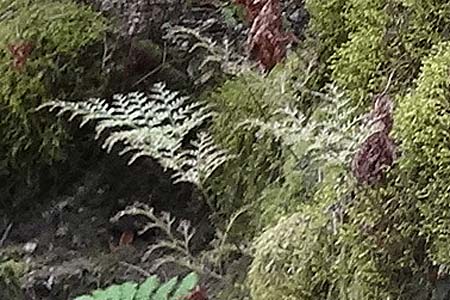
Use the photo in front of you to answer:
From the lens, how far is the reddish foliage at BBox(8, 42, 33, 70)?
2.42m

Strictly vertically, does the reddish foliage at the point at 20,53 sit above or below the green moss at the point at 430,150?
above

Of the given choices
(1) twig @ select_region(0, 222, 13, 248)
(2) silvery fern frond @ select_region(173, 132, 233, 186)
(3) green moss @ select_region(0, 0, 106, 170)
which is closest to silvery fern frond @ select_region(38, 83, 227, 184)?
(2) silvery fern frond @ select_region(173, 132, 233, 186)

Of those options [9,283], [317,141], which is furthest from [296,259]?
[9,283]

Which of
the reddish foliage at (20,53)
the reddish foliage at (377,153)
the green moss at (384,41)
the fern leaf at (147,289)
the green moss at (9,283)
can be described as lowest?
the fern leaf at (147,289)

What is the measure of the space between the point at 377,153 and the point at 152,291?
0.84m

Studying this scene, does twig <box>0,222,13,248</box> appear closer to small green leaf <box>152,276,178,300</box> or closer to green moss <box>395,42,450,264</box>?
small green leaf <box>152,276,178,300</box>

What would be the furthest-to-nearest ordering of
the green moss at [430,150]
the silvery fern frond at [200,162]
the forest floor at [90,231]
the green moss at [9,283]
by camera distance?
the forest floor at [90,231], the green moss at [9,283], the silvery fern frond at [200,162], the green moss at [430,150]

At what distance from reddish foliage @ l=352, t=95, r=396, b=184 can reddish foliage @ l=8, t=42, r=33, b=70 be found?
1241 millimetres

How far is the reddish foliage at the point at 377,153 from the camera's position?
4.33 ft

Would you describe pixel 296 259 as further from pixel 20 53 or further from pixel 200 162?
pixel 20 53

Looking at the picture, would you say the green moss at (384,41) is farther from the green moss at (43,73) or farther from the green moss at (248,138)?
the green moss at (43,73)

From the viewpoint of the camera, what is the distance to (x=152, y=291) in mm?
2043

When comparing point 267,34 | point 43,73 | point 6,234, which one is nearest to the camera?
point 267,34

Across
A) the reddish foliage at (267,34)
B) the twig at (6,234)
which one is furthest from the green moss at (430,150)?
the twig at (6,234)
